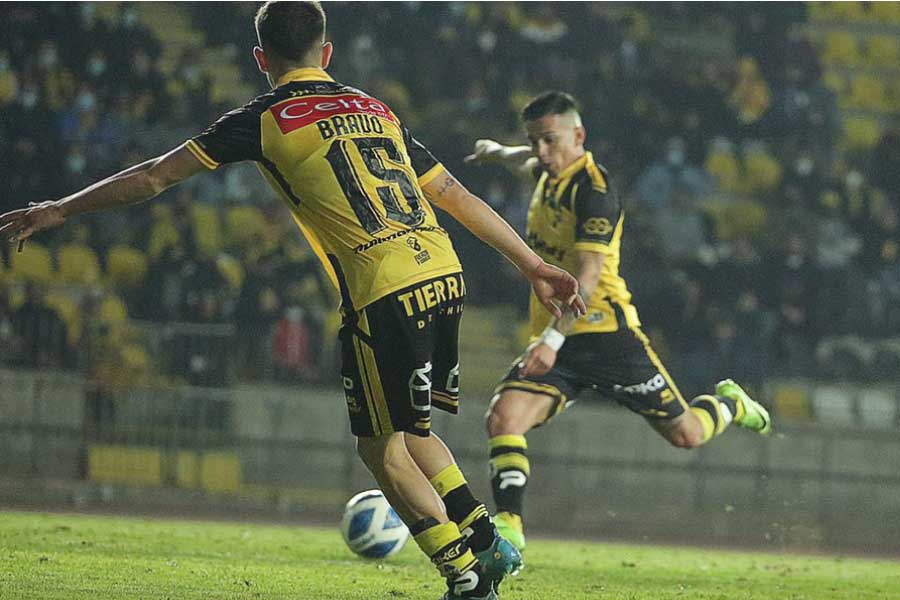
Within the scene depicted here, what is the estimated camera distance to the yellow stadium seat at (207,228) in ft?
49.7

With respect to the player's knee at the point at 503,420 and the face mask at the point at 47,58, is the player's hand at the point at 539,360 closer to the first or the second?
the player's knee at the point at 503,420

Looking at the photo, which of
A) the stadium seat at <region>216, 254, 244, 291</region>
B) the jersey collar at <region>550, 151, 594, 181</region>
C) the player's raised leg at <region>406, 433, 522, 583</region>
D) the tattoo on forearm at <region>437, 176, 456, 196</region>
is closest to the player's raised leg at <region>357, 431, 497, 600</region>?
the player's raised leg at <region>406, 433, 522, 583</region>

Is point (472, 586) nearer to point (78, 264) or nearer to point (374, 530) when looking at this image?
point (374, 530)

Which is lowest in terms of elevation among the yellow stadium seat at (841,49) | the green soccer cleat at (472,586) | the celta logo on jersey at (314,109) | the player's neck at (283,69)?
the green soccer cleat at (472,586)

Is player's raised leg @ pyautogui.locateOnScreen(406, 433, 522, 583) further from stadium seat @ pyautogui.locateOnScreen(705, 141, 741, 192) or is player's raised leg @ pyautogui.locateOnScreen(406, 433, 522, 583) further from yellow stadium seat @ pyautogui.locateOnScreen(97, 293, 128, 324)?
stadium seat @ pyautogui.locateOnScreen(705, 141, 741, 192)

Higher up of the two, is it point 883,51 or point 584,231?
point 883,51

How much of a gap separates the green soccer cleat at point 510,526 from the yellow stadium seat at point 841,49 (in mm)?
13701

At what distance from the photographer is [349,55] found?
17500mm

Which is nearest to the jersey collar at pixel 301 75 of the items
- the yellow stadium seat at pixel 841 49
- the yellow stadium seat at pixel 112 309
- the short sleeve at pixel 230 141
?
the short sleeve at pixel 230 141

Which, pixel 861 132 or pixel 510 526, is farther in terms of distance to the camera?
pixel 861 132

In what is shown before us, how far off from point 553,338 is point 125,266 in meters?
9.17

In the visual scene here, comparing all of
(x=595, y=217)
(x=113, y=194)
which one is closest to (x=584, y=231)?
(x=595, y=217)

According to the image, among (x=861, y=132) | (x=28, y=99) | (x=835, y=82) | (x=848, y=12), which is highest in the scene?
(x=848, y=12)

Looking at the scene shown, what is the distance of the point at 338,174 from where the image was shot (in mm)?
4602
